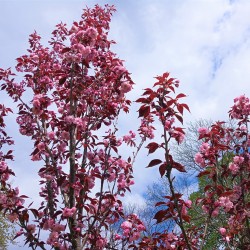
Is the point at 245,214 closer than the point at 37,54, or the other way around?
the point at 245,214

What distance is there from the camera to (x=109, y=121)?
445 cm

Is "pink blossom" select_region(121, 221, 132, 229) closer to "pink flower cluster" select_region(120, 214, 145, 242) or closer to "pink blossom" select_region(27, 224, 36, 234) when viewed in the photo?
"pink flower cluster" select_region(120, 214, 145, 242)

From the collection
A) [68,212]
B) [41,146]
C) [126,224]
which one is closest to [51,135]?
[41,146]

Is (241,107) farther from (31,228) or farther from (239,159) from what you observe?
(31,228)

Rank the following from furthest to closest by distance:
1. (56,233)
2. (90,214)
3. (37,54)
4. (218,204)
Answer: (37,54) → (90,214) → (56,233) → (218,204)

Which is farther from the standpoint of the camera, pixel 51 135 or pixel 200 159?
pixel 51 135

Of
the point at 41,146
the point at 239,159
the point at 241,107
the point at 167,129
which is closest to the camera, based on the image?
the point at 167,129

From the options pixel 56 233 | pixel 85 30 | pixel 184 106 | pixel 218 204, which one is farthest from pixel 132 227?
pixel 85 30

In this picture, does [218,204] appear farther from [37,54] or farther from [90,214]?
[37,54]

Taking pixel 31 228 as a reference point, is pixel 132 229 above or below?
above

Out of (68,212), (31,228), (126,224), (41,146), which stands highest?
(41,146)

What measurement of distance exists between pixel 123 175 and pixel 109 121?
74 centimetres

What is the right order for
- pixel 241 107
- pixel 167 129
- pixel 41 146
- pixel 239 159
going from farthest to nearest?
pixel 241 107
pixel 239 159
pixel 41 146
pixel 167 129

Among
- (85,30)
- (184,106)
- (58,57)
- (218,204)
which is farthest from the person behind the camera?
(58,57)
